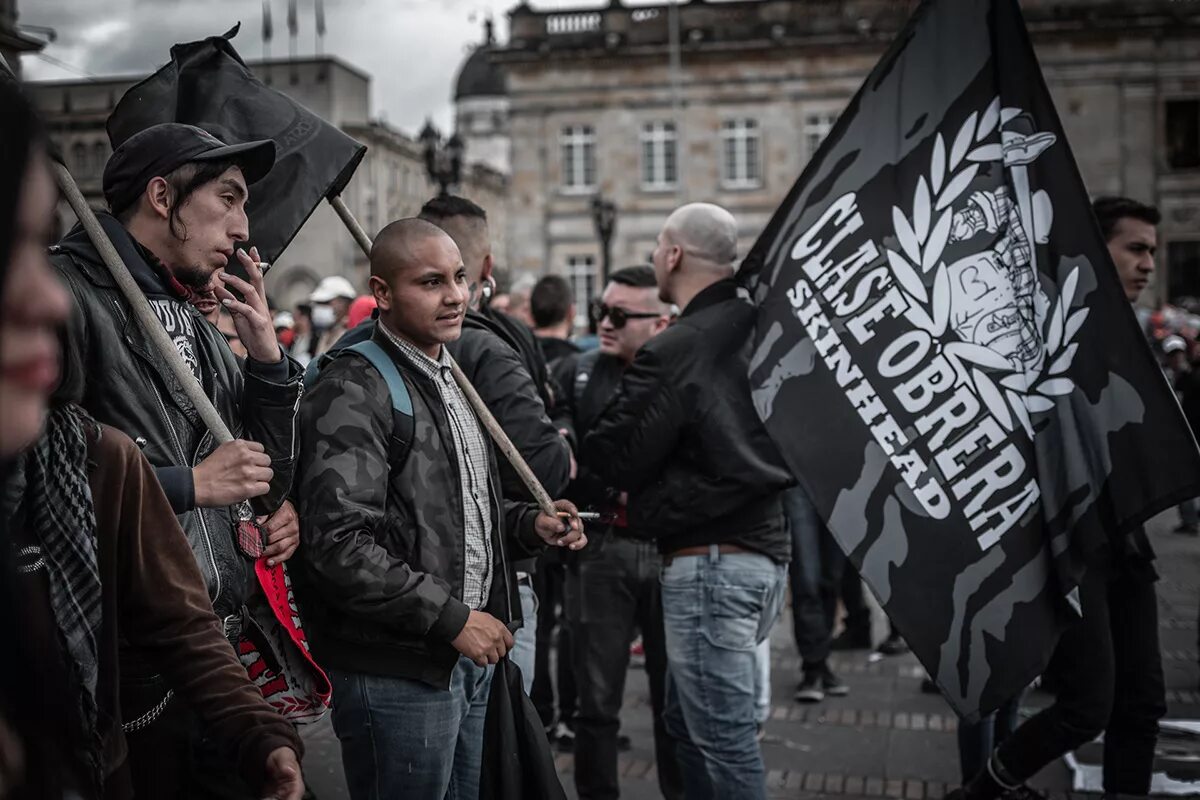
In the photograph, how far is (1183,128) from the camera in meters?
35.2

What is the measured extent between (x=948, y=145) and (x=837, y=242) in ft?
1.59

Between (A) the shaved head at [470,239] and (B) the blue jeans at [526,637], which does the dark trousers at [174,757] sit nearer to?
(B) the blue jeans at [526,637]

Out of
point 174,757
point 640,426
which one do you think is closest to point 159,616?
point 174,757

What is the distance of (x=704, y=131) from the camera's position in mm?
37312

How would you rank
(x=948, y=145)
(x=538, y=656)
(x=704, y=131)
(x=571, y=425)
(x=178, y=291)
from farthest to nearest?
(x=704, y=131) < (x=538, y=656) < (x=571, y=425) < (x=948, y=145) < (x=178, y=291)

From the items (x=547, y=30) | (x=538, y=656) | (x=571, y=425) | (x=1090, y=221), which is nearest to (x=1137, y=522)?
(x=1090, y=221)

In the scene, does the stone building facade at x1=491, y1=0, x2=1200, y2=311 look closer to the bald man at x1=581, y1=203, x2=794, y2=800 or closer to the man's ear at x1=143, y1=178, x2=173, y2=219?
the bald man at x1=581, y1=203, x2=794, y2=800

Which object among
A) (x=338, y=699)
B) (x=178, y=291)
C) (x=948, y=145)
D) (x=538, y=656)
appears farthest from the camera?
(x=538, y=656)

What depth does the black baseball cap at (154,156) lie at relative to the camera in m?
2.72

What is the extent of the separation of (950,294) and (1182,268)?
3609 cm

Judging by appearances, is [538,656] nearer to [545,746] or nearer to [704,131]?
[545,746]

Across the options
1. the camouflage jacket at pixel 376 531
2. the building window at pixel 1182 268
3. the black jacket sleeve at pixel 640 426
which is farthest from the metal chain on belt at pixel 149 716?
the building window at pixel 1182 268

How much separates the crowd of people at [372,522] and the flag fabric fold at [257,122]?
1.00ft

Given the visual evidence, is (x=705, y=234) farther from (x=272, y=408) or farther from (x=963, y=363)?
(x=272, y=408)
